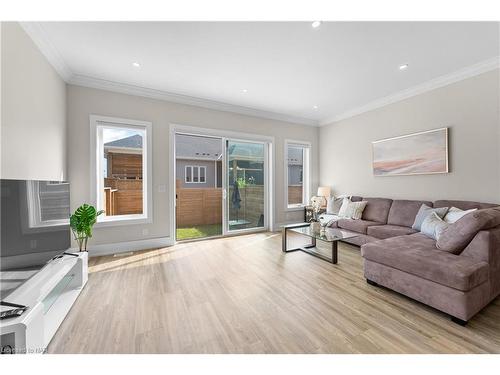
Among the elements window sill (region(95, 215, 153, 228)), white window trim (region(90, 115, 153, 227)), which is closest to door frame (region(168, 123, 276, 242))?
white window trim (region(90, 115, 153, 227))

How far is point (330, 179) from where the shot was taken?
5383 millimetres

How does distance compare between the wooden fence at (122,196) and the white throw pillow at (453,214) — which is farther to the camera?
the wooden fence at (122,196)

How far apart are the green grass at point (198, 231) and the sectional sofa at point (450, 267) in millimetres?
3270

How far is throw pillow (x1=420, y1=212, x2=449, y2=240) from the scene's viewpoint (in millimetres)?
2484

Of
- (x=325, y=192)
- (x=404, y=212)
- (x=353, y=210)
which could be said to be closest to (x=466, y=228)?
(x=404, y=212)

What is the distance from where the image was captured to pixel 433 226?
8.64 feet

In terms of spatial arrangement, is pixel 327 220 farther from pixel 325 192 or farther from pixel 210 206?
pixel 210 206

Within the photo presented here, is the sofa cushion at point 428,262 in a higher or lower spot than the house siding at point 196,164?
lower

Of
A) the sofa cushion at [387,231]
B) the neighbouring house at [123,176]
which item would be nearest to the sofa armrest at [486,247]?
the sofa cushion at [387,231]

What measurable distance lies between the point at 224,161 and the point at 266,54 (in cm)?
231

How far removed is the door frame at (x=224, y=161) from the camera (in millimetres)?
3900

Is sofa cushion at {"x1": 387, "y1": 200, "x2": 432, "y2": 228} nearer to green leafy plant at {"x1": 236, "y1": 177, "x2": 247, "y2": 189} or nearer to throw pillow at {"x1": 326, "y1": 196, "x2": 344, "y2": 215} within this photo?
throw pillow at {"x1": 326, "y1": 196, "x2": 344, "y2": 215}

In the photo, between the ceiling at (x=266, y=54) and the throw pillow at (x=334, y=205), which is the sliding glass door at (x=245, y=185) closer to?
the ceiling at (x=266, y=54)
